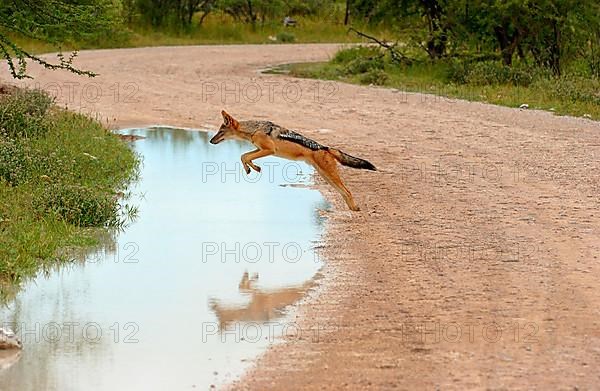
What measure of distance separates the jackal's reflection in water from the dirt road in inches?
7.2

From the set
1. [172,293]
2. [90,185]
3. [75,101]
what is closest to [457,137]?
[90,185]

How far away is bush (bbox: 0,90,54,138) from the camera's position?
16.1 metres

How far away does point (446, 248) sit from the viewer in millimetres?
10492

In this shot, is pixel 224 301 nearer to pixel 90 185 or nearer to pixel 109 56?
pixel 90 185

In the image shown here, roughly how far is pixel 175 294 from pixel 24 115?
27.0 feet

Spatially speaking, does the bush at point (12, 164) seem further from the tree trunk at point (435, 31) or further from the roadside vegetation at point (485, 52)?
the tree trunk at point (435, 31)

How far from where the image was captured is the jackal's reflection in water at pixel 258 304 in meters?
8.66

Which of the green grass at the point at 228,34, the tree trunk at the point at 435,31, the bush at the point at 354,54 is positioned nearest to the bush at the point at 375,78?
the tree trunk at the point at 435,31

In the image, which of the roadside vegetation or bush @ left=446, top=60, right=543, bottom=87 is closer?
the roadside vegetation

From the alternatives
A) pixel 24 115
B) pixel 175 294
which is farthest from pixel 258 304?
pixel 24 115

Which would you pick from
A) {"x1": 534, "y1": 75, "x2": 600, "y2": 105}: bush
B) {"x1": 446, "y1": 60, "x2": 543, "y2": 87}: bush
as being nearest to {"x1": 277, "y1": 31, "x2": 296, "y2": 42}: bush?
{"x1": 446, "y1": 60, "x2": 543, "y2": 87}: bush

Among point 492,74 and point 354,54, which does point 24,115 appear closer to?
point 492,74

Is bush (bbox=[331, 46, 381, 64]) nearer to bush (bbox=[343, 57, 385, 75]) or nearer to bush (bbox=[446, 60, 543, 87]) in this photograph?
bush (bbox=[343, 57, 385, 75])

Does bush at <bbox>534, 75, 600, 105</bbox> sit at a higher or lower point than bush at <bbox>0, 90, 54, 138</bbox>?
higher
